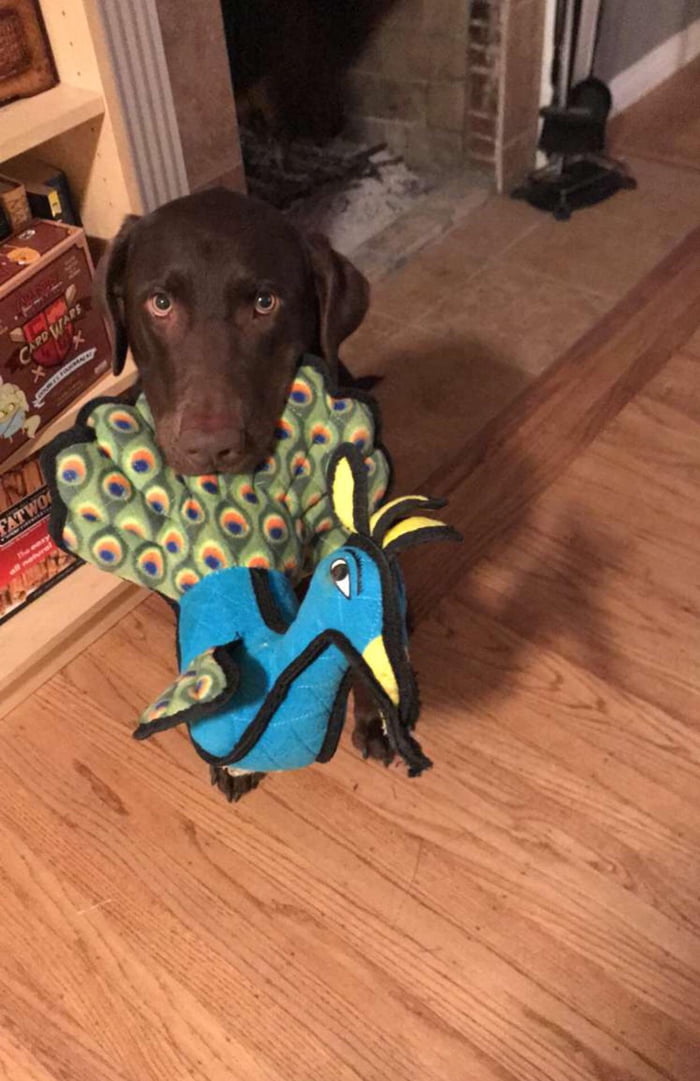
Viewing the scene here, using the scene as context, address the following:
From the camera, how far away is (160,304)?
106cm

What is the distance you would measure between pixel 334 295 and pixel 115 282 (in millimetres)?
283

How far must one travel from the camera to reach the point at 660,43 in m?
2.94

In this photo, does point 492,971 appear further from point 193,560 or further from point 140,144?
point 140,144

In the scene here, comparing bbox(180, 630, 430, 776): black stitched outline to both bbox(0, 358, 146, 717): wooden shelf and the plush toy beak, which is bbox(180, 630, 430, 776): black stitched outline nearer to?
the plush toy beak

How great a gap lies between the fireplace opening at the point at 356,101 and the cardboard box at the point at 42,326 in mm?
1139

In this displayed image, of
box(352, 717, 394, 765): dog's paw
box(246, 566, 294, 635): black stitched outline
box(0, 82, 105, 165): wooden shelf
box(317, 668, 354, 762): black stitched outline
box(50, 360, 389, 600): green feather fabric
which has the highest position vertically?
box(0, 82, 105, 165): wooden shelf

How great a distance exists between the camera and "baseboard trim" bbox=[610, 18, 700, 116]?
2826 mm

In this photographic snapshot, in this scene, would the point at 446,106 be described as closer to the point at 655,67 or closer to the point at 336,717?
the point at 655,67

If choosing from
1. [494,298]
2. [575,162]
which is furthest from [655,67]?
[494,298]

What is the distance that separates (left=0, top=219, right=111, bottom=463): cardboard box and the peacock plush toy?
22 centimetres

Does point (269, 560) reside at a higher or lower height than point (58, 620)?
higher

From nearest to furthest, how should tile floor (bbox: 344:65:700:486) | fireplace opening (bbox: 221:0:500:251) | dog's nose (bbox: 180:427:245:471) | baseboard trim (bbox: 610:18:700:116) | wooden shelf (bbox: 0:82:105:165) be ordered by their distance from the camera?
1. dog's nose (bbox: 180:427:245:471)
2. wooden shelf (bbox: 0:82:105:165)
3. tile floor (bbox: 344:65:700:486)
4. fireplace opening (bbox: 221:0:500:251)
5. baseboard trim (bbox: 610:18:700:116)

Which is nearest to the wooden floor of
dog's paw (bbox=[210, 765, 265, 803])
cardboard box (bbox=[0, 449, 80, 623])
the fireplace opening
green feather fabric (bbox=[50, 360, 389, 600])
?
dog's paw (bbox=[210, 765, 265, 803])

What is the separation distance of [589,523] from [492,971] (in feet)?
2.58
